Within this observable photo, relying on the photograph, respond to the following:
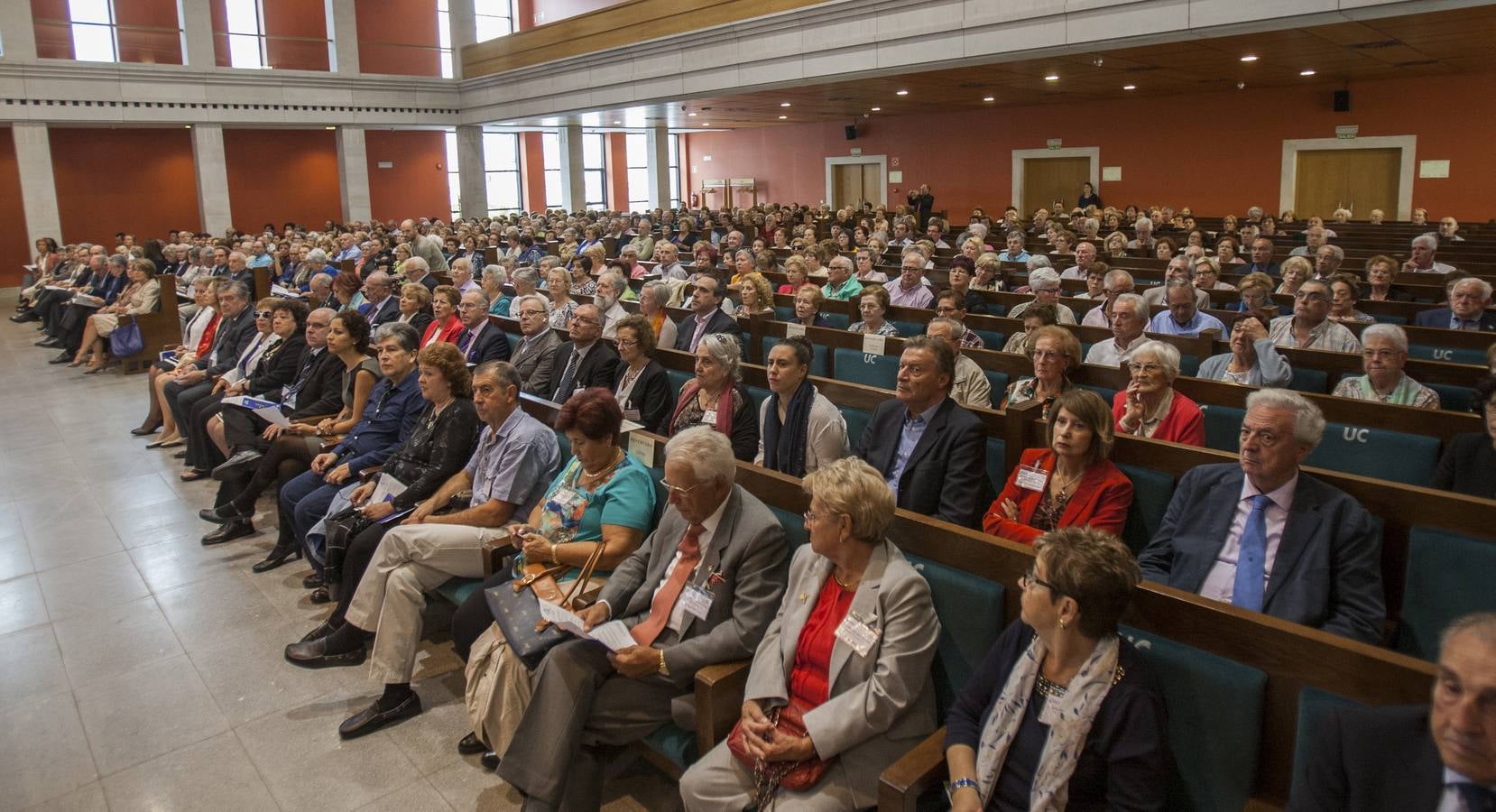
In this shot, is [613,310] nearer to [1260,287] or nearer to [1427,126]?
[1260,287]

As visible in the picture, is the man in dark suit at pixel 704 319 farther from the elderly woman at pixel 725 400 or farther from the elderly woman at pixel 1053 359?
the elderly woman at pixel 1053 359

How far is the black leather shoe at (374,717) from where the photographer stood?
2.97 m

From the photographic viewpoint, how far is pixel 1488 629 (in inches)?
51.1

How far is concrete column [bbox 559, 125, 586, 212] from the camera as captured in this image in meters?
18.6

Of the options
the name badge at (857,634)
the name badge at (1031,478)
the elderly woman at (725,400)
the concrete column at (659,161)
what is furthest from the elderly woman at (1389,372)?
the concrete column at (659,161)

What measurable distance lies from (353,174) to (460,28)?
3.50 m

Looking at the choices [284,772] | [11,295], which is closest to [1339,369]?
[284,772]

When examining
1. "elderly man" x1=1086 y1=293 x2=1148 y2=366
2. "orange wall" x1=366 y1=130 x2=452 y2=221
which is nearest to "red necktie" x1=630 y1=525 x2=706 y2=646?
"elderly man" x1=1086 y1=293 x2=1148 y2=366

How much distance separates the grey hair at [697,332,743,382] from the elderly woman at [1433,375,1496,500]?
2354mm

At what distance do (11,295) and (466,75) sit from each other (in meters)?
8.56

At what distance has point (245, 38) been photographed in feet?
57.1

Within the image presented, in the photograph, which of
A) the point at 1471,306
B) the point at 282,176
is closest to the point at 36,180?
the point at 282,176

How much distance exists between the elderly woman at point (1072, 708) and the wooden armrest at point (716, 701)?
1.90ft

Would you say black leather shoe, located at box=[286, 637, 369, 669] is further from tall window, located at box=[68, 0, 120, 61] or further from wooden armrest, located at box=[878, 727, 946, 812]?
tall window, located at box=[68, 0, 120, 61]
